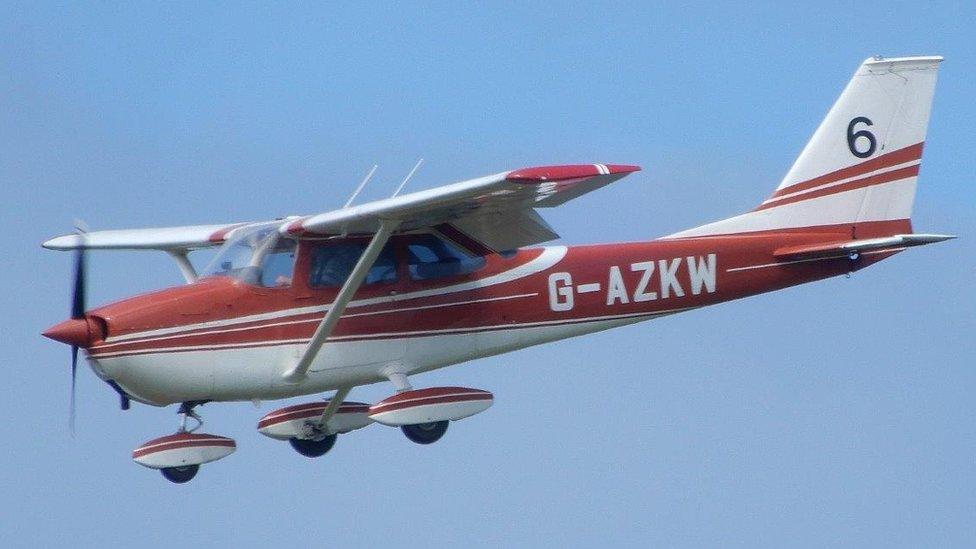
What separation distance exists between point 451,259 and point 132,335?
10.5ft

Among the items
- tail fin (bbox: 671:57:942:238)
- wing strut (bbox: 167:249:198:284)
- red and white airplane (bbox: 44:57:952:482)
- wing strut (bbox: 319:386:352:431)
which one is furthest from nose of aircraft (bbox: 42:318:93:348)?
tail fin (bbox: 671:57:942:238)

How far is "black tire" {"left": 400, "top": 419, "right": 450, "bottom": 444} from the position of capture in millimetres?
16828

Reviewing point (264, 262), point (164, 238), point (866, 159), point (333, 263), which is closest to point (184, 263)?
point (164, 238)

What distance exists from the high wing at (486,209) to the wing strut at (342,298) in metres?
0.16

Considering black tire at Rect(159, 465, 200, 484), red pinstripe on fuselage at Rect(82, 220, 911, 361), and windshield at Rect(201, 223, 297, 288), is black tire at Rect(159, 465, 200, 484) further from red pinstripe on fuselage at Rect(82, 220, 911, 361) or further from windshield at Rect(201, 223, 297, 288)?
windshield at Rect(201, 223, 297, 288)

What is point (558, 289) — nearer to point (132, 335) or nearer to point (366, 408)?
point (366, 408)

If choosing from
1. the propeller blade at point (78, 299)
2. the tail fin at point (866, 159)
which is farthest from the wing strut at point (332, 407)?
the tail fin at point (866, 159)

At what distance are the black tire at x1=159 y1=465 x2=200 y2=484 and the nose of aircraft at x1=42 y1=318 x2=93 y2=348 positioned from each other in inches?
61.5

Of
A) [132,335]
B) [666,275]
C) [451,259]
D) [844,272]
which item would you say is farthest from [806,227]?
[132,335]

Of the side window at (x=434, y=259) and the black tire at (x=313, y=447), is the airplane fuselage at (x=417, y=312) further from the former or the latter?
the black tire at (x=313, y=447)

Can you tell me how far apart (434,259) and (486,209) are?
1.02 meters

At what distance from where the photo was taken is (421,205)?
15.2 meters

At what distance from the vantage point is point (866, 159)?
19016mm

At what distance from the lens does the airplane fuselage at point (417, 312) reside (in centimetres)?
1605
